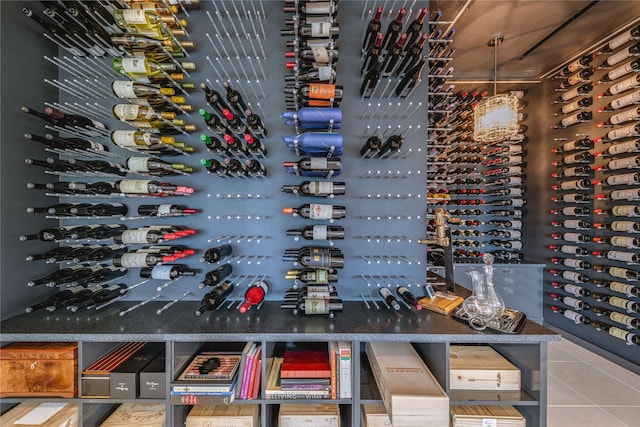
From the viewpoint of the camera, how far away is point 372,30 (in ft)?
4.56

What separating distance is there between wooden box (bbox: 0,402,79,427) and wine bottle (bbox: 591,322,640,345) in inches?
176

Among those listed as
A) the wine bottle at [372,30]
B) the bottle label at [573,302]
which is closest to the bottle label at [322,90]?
the wine bottle at [372,30]

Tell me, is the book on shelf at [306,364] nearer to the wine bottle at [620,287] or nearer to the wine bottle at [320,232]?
the wine bottle at [320,232]

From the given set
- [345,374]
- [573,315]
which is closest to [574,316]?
[573,315]

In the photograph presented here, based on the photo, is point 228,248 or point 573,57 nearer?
point 228,248

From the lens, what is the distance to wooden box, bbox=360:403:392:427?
1.21 metres

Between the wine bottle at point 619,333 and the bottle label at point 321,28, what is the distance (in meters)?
3.90

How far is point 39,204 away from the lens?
1.56 meters

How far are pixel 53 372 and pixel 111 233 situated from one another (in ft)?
2.55

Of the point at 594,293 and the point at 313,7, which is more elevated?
the point at 313,7

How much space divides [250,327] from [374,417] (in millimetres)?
797

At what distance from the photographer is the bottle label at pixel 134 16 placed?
130 centimetres

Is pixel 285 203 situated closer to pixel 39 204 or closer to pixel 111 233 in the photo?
pixel 111 233

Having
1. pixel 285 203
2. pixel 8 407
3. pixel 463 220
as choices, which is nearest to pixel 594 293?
pixel 463 220
